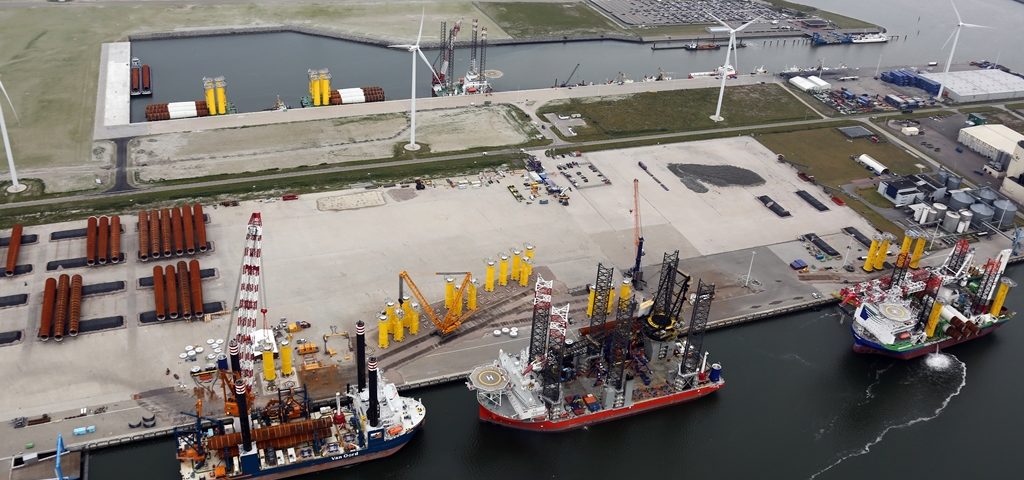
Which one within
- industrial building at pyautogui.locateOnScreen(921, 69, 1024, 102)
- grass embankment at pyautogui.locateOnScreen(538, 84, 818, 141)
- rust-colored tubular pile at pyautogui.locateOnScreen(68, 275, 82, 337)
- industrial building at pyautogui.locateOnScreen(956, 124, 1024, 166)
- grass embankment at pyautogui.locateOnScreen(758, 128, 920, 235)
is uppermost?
industrial building at pyautogui.locateOnScreen(921, 69, 1024, 102)

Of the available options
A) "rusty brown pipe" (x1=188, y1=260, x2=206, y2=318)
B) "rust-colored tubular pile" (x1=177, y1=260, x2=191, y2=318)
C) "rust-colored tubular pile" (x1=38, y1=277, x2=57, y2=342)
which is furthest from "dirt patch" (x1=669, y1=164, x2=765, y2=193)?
"rust-colored tubular pile" (x1=38, y1=277, x2=57, y2=342)

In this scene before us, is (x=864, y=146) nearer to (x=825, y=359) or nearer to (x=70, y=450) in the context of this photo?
(x=825, y=359)

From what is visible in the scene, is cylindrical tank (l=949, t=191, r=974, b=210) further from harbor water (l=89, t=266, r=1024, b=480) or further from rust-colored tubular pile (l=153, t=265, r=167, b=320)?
rust-colored tubular pile (l=153, t=265, r=167, b=320)

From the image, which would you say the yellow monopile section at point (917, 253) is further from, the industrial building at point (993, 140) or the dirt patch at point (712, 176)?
the industrial building at point (993, 140)

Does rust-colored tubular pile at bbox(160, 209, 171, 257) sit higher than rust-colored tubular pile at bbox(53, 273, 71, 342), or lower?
higher

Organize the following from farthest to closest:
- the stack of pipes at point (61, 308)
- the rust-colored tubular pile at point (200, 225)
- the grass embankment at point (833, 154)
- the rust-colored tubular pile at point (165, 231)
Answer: the grass embankment at point (833, 154), the rust-colored tubular pile at point (200, 225), the rust-colored tubular pile at point (165, 231), the stack of pipes at point (61, 308)

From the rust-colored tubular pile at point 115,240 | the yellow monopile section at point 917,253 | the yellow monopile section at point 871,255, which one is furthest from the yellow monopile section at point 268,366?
the yellow monopile section at point 917,253
